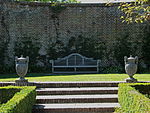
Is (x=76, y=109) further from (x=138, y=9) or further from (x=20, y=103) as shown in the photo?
(x=138, y=9)

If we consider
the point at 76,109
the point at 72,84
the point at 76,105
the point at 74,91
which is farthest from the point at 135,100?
the point at 72,84

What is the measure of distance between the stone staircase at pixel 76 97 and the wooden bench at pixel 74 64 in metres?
5.81

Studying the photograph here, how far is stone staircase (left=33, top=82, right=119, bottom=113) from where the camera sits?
665 centimetres

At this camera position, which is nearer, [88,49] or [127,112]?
[127,112]

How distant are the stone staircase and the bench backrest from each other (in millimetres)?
5937

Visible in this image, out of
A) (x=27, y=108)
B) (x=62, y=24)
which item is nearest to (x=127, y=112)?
(x=27, y=108)

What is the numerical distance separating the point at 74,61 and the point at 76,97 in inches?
279

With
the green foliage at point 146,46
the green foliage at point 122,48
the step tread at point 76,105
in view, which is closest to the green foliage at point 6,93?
the step tread at point 76,105

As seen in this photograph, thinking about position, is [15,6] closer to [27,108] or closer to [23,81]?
[23,81]

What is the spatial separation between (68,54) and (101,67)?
2.35m

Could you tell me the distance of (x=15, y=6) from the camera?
14.9 metres

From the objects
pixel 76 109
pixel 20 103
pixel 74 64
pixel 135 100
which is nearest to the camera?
pixel 135 100

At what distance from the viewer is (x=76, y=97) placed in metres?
7.38

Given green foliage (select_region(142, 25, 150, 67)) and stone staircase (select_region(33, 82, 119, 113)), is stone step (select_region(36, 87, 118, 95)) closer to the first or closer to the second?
stone staircase (select_region(33, 82, 119, 113))
